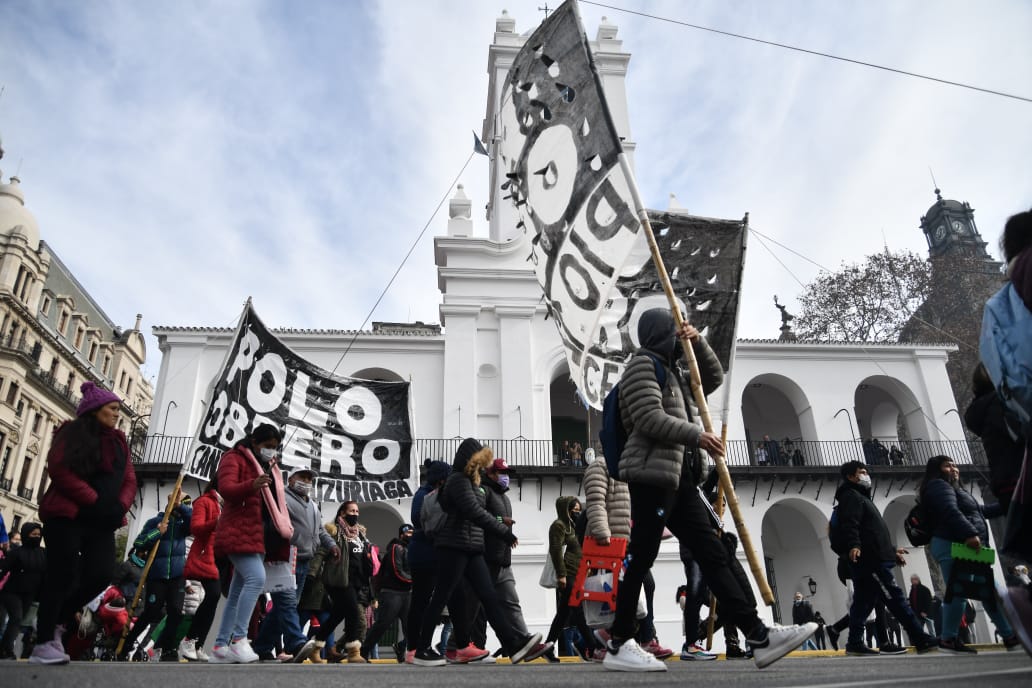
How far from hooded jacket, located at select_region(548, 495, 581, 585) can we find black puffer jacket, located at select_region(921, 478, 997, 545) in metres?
3.01

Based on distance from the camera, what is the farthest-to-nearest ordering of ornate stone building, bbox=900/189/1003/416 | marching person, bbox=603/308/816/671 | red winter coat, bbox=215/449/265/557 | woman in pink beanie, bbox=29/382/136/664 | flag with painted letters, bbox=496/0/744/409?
ornate stone building, bbox=900/189/1003/416 → flag with painted letters, bbox=496/0/744/409 → red winter coat, bbox=215/449/265/557 → woman in pink beanie, bbox=29/382/136/664 → marching person, bbox=603/308/816/671

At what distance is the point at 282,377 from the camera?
12797 mm

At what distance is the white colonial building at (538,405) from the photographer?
18.8m

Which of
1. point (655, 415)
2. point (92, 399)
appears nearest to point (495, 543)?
point (655, 415)

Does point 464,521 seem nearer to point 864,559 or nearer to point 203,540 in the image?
point 203,540

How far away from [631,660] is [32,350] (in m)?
46.6

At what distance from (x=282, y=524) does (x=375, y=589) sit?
10.1ft

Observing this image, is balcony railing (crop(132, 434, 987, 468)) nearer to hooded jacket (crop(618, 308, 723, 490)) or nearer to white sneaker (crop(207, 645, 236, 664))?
white sneaker (crop(207, 645, 236, 664))

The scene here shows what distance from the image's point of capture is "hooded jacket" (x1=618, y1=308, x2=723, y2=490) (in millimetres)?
3533

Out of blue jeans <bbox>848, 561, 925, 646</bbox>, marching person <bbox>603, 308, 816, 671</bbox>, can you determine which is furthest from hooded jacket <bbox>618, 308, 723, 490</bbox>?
blue jeans <bbox>848, 561, 925, 646</bbox>

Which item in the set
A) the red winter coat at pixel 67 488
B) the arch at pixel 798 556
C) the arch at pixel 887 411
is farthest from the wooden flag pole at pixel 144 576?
the arch at pixel 887 411

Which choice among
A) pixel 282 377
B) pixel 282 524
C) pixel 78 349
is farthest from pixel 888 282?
pixel 78 349

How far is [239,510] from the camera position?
5.21m

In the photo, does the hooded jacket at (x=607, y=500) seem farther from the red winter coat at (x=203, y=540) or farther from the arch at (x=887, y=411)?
the arch at (x=887, y=411)
